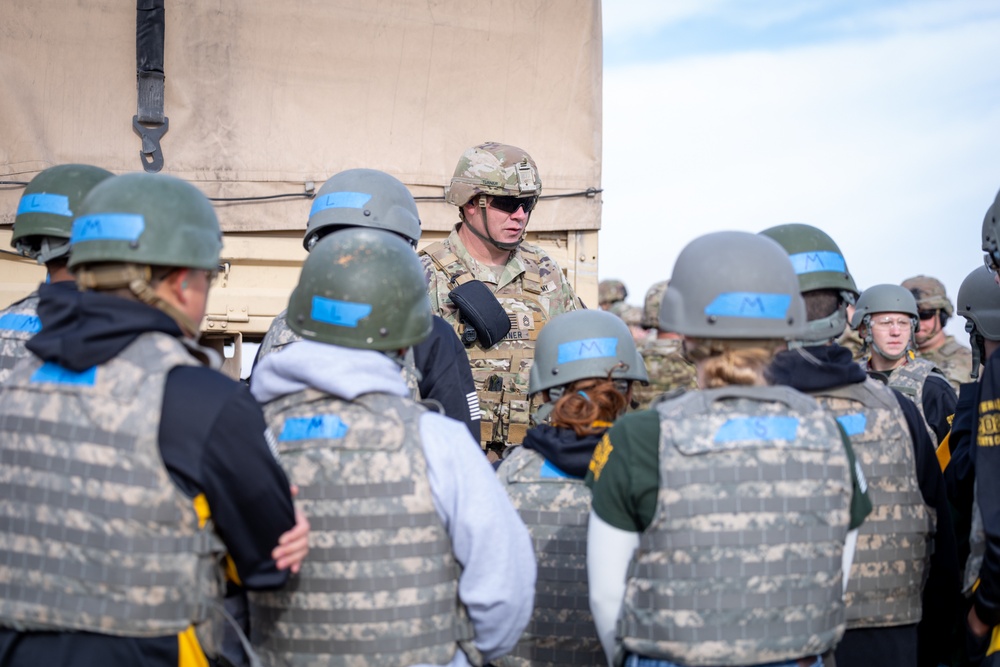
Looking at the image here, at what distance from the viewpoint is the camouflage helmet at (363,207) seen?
16.4ft

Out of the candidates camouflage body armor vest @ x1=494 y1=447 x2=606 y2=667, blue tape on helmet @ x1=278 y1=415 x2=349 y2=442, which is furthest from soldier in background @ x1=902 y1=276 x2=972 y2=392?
blue tape on helmet @ x1=278 y1=415 x2=349 y2=442

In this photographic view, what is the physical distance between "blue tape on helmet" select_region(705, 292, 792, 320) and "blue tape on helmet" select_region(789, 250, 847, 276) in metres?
0.87

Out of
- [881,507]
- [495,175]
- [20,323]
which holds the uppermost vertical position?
[495,175]

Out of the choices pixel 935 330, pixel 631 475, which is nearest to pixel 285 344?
pixel 631 475

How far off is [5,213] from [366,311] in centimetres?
422

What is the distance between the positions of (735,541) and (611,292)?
13885 millimetres

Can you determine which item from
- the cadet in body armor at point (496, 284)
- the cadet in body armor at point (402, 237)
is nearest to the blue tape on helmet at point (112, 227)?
the cadet in body armor at point (402, 237)

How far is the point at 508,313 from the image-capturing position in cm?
602

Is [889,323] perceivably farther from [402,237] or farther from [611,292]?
[611,292]

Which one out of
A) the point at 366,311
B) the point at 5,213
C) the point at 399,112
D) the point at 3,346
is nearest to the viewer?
the point at 366,311

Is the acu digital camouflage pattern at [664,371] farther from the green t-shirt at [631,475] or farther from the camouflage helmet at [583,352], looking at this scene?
the green t-shirt at [631,475]

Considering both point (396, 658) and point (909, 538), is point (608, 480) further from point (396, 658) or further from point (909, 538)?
point (909, 538)

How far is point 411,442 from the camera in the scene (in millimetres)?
2992

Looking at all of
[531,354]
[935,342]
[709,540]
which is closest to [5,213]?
[531,354]
